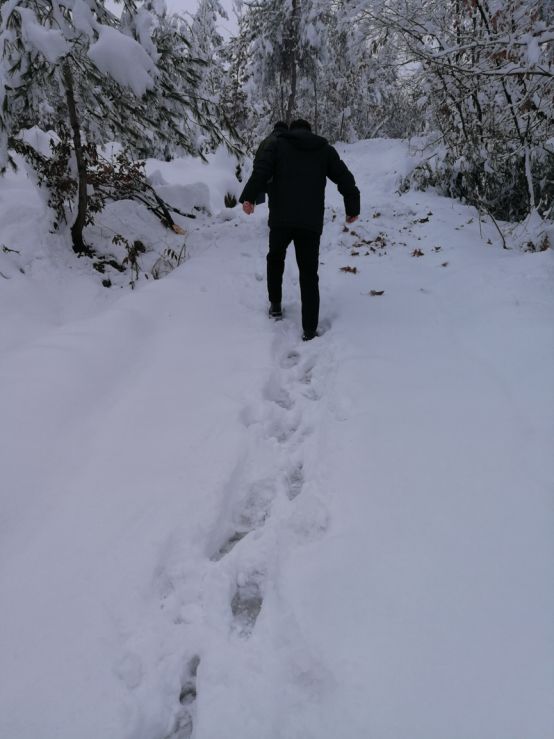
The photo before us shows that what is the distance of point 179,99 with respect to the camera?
5.62 m

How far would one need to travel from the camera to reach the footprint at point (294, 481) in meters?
2.46

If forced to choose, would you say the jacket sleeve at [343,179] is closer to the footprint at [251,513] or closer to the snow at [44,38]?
the snow at [44,38]

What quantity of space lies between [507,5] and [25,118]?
575 cm

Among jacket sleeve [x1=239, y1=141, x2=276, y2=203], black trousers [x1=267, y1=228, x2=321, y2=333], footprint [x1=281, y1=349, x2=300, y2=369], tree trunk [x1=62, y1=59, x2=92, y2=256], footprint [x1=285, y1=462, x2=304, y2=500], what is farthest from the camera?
tree trunk [x1=62, y1=59, x2=92, y2=256]

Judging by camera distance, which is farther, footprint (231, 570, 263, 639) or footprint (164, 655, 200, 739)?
footprint (231, 570, 263, 639)

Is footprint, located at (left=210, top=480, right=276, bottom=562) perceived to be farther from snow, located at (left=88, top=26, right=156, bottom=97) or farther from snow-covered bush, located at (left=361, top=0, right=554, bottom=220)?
snow-covered bush, located at (left=361, top=0, right=554, bottom=220)

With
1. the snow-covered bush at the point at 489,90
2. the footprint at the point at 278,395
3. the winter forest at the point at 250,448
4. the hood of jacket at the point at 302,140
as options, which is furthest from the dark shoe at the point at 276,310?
the snow-covered bush at the point at 489,90

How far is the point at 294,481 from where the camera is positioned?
2541 millimetres

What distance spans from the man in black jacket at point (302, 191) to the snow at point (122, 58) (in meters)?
1.48

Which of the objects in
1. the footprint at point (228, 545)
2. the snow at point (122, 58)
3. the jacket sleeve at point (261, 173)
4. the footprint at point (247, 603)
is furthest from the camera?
the snow at point (122, 58)

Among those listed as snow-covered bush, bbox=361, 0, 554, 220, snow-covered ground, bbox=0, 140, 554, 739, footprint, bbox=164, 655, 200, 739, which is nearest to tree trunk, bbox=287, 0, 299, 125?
snow-covered bush, bbox=361, 0, 554, 220

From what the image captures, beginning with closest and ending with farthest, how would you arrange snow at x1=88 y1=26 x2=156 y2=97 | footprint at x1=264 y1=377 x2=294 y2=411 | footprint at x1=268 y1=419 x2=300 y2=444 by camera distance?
footprint at x1=268 y1=419 x2=300 y2=444 → footprint at x1=264 y1=377 x2=294 y2=411 → snow at x1=88 y1=26 x2=156 y2=97

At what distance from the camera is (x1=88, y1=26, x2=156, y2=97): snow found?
13.3 feet

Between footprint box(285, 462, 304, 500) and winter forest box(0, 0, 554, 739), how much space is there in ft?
0.06
